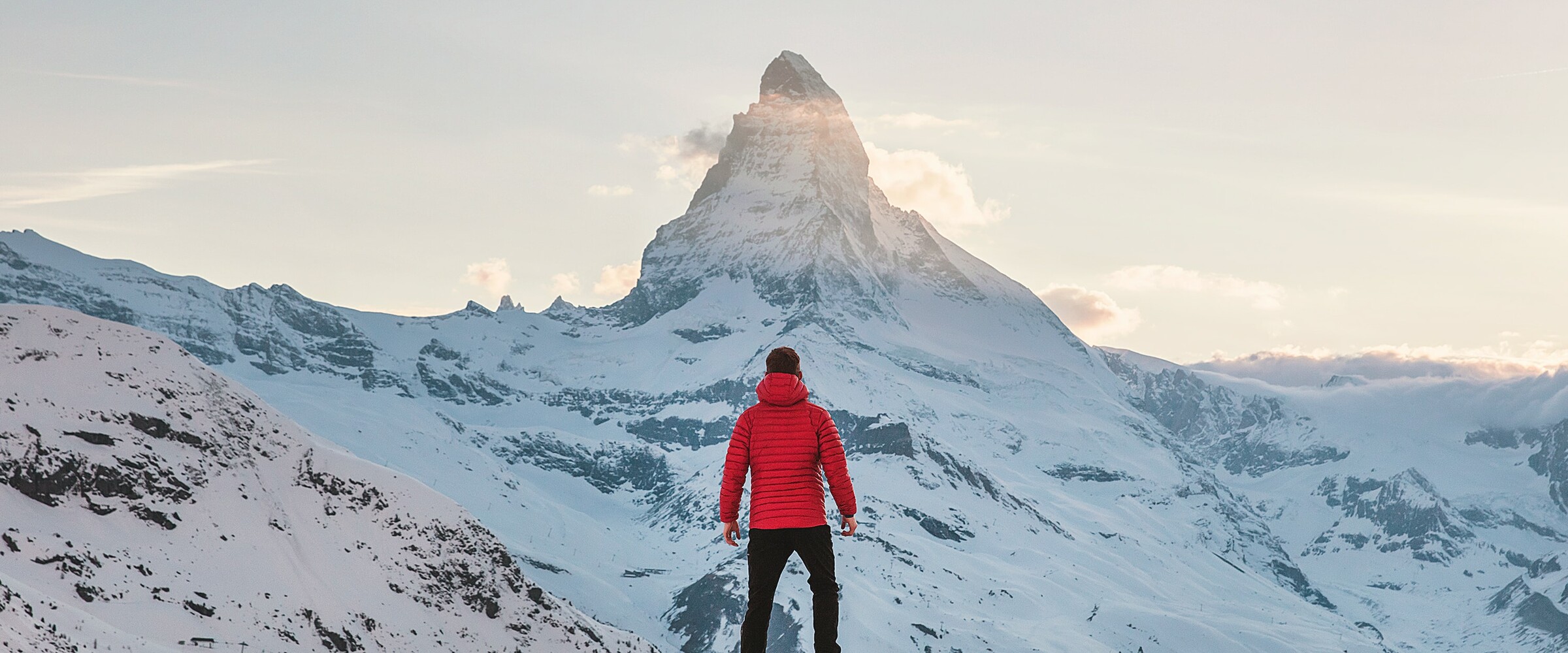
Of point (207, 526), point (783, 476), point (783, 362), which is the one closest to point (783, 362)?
point (783, 362)

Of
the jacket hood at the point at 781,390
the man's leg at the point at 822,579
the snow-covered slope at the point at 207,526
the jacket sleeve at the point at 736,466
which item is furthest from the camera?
the snow-covered slope at the point at 207,526

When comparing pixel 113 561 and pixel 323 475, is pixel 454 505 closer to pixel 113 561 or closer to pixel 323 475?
pixel 323 475

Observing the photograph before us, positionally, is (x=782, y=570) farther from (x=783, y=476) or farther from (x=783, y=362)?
(x=783, y=362)

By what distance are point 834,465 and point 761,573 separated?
8.25 ft

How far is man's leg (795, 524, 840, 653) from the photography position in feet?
90.7

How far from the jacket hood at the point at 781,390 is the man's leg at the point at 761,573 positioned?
242 centimetres

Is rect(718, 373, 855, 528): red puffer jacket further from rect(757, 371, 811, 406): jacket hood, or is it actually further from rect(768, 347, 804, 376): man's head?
rect(768, 347, 804, 376): man's head

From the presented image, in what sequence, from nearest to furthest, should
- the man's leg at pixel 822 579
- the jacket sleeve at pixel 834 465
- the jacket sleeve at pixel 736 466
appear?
the jacket sleeve at pixel 834 465
the jacket sleeve at pixel 736 466
the man's leg at pixel 822 579

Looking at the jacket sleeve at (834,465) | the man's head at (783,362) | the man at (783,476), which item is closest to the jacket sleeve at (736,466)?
the man at (783,476)

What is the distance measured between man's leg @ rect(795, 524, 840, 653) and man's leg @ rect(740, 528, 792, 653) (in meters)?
0.38

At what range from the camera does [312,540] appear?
11281cm

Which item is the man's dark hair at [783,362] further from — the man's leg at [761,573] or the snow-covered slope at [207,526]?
the snow-covered slope at [207,526]

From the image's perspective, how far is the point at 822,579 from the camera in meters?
28.0

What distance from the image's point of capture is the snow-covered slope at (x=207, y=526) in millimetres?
91250
